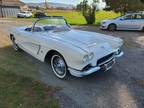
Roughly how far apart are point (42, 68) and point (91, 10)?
16258 mm

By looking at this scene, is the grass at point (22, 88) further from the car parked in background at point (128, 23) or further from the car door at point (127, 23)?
the car door at point (127, 23)

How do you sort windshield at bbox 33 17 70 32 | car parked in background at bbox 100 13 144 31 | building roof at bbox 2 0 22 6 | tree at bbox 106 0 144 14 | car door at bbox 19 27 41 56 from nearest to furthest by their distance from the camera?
car door at bbox 19 27 41 56
windshield at bbox 33 17 70 32
car parked in background at bbox 100 13 144 31
tree at bbox 106 0 144 14
building roof at bbox 2 0 22 6

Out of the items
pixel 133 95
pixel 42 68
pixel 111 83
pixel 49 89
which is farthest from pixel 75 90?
pixel 42 68

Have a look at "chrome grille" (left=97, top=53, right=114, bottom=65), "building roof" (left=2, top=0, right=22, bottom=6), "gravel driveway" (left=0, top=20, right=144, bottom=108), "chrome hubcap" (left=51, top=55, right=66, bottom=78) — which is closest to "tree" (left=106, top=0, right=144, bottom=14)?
"gravel driveway" (left=0, top=20, right=144, bottom=108)

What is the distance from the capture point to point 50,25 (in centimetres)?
556

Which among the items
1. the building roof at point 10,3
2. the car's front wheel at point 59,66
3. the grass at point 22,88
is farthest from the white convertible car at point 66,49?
the building roof at point 10,3

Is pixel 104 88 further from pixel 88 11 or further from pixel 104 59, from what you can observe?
pixel 88 11

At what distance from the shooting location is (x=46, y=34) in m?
5.03

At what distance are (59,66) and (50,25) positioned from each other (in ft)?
4.96

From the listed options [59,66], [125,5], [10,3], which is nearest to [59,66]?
[59,66]

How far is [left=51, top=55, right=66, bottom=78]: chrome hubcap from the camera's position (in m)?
4.48

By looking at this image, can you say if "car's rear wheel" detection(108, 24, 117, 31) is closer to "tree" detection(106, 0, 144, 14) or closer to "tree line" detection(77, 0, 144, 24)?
"tree line" detection(77, 0, 144, 24)

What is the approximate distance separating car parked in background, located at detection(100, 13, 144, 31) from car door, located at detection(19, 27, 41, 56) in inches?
351

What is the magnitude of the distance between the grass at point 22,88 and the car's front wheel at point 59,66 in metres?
0.51
